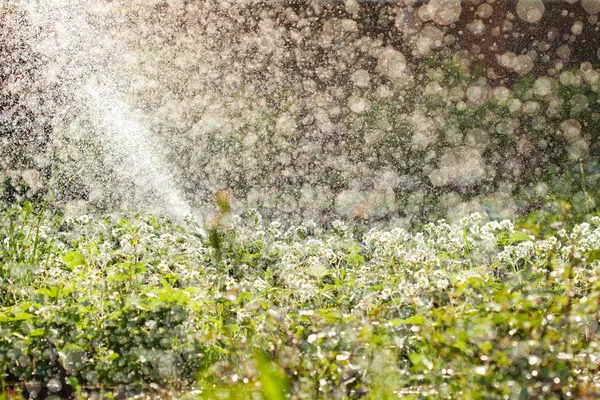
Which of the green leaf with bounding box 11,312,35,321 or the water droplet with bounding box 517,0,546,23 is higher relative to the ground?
the water droplet with bounding box 517,0,546,23

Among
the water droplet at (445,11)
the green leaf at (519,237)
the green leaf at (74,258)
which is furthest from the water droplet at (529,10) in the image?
the green leaf at (74,258)

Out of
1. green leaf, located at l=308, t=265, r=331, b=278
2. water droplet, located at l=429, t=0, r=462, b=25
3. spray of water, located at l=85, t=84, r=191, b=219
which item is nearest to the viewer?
green leaf, located at l=308, t=265, r=331, b=278

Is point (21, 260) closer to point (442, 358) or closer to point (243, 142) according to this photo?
point (442, 358)

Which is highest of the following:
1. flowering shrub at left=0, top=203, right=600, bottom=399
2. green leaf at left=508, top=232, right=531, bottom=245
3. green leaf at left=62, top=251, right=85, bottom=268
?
green leaf at left=508, top=232, right=531, bottom=245

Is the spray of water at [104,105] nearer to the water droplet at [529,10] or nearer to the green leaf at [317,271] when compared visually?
the green leaf at [317,271]

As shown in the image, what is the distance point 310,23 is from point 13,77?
8.79 ft

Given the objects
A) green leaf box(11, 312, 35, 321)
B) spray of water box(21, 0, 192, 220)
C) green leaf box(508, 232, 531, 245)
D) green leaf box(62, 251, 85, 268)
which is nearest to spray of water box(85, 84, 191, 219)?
spray of water box(21, 0, 192, 220)

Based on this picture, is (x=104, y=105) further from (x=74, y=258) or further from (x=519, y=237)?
(x=519, y=237)

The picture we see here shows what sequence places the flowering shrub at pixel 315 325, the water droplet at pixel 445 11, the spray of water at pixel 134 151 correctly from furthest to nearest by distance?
the water droplet at pixel 445 11, the spray of water at pixel 134 151, the flowering shrub at pixel 315 325

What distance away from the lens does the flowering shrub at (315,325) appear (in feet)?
7.14

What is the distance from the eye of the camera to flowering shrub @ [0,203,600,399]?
7.14 ft

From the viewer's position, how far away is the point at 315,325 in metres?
2.55

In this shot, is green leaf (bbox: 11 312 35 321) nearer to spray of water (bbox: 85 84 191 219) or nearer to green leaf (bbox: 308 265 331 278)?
green leaf (bbox: 308 265 331 278)

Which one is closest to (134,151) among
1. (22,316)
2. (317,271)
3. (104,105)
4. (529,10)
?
(104,105)
